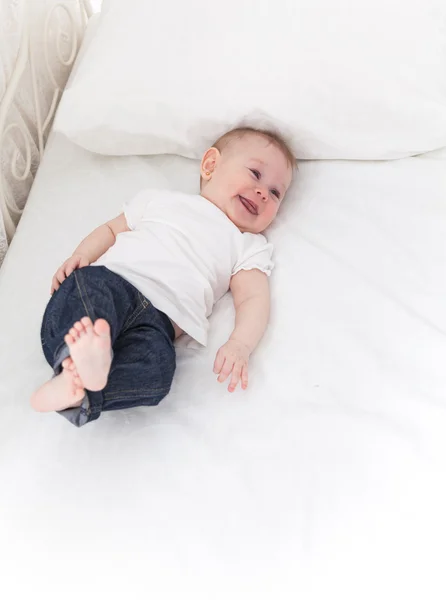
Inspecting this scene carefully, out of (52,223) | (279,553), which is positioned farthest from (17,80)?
(279,553)

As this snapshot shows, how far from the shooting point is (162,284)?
3.57 ft

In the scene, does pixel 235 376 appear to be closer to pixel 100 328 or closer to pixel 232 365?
pixel 232 365

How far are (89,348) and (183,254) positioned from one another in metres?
0.34

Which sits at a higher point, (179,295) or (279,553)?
(179,295)

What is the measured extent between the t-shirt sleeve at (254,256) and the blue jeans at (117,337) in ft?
0.65

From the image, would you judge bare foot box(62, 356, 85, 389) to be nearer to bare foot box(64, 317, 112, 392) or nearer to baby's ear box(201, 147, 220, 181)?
bare foot box(64, 317, 112, 392)

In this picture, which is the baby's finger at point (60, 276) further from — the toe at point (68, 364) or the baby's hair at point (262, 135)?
the baby's hair at point (262, 135)

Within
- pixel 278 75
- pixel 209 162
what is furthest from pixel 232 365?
pixel 278 75

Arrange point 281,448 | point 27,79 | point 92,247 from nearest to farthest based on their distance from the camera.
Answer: point 281,448 < point 92,247 < point 27,79

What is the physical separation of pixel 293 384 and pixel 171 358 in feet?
0.68

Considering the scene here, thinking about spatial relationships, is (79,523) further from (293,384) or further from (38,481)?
(293,384)

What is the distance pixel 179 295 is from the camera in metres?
1.08

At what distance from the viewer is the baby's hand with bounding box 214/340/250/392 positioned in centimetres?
99

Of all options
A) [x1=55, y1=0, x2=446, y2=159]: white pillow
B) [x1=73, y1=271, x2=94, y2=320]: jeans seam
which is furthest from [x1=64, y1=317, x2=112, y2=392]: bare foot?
[x1=55, y1=0, x2=446, y2=159]: white pillow
